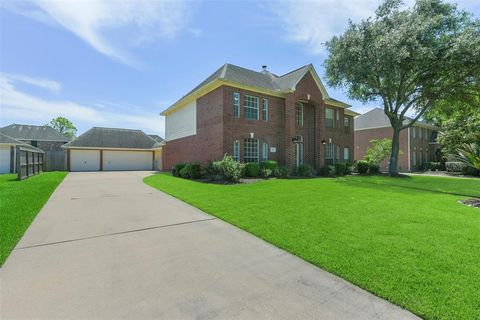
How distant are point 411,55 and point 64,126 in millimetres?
65629

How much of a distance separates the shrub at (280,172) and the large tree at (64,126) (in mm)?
57692

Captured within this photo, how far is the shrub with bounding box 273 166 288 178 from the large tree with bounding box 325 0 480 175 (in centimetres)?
830

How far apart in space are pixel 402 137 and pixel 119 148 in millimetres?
36091

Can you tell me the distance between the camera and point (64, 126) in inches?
2174

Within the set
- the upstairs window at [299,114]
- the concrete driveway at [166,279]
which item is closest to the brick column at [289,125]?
the upstairs window at [299,114]

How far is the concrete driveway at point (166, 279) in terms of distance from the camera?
8.42 ft

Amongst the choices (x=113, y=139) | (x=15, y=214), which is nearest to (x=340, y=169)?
(x=15, y=214)

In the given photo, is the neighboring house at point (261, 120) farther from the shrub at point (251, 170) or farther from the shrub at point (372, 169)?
the shrub at point (372, 169)

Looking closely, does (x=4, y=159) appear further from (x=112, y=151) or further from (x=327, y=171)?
(x=327, y=171)

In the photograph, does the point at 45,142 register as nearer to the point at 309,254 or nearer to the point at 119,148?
the point at 119,148

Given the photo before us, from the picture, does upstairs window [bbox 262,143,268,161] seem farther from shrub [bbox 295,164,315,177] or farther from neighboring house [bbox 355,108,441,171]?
neighboring house [bbox 355,108,441,171]

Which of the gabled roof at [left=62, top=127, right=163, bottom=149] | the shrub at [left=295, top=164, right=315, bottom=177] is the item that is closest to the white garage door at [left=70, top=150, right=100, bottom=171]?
the gabled roof at [left=62, top=127, right=163, bottom=149]

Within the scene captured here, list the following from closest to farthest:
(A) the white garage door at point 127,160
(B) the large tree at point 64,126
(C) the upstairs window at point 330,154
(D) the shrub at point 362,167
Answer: (D) the shrub at point 362,167 → (C) the upstairs window at point 330,154 → (A) the white garage door at point 127,160 → (B) the large tree at point 64,126

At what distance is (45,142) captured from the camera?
3356 centimetres
